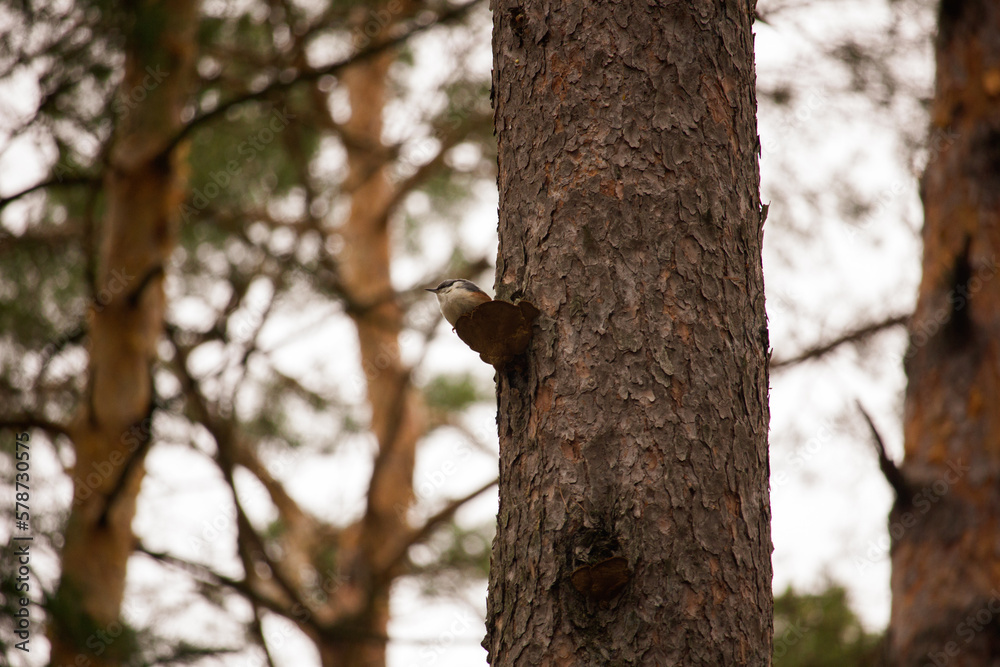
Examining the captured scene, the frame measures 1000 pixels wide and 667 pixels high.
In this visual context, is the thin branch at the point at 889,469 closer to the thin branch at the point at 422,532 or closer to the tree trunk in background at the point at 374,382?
the thin branch at the point at 422,532

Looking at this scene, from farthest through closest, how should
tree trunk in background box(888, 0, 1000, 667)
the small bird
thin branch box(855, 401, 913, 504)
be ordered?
tree trunk in background box(888, 0, 1000, 667), thin branch box(855, 401, 913, 504), the small bird

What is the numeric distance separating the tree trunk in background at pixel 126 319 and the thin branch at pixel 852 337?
3479 mm

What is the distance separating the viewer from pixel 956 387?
12.3ft

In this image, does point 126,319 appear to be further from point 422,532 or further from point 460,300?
point 460,300

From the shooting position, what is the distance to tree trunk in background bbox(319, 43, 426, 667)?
5.33 meters

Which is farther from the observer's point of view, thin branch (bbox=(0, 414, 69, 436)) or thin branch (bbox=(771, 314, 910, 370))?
thin branch (bbox=(771, 314, 910, 370))

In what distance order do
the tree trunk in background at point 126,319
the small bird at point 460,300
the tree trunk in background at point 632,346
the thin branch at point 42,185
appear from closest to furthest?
the tree trunk in background at point 632,346
the small bird at point 460,300
the thin branch at point 42,185
the tree trunk in background at point 126,319

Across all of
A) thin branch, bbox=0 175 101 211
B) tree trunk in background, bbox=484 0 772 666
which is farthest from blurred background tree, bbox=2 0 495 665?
tree trunk in background, bbox=484 0 772 666

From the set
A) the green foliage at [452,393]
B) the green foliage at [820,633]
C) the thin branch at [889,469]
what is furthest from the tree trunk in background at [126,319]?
the green foliage at [452,393]

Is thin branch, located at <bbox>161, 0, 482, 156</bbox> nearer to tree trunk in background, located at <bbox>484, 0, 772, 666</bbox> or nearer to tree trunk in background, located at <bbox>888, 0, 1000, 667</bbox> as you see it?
tree trunk in background, located at <bbox>484, 0, 772, 666</bbox>

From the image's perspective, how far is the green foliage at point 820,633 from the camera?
5.28 meters

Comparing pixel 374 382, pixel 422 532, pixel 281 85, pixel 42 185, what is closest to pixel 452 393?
pixel 374 382

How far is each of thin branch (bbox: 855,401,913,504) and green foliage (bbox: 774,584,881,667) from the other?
1670mm

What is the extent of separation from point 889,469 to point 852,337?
53.2 inches
